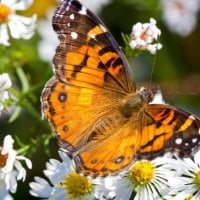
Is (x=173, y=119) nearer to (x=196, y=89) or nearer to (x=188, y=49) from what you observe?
(x=196, y=89)

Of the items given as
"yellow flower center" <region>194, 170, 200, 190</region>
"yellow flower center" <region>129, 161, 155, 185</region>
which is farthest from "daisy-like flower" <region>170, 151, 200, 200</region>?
"yellow flower center" <region>129, 161, 155, 185</region>

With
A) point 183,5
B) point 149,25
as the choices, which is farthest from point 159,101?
point 183,5

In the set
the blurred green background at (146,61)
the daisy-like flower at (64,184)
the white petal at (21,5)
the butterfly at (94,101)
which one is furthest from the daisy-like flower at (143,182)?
the blurred green background at (146,61)

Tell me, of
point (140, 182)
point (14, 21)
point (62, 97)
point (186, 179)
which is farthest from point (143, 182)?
point (14, 21)

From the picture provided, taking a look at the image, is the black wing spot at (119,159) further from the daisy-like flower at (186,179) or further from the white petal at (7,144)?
the white petal at (7,144)

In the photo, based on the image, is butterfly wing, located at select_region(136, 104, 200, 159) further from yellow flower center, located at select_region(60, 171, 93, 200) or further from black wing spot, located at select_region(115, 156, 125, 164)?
yellow flower center, located at select_region(60, 171, 93, 200)

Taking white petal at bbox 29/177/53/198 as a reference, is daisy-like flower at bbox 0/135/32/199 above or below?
above
